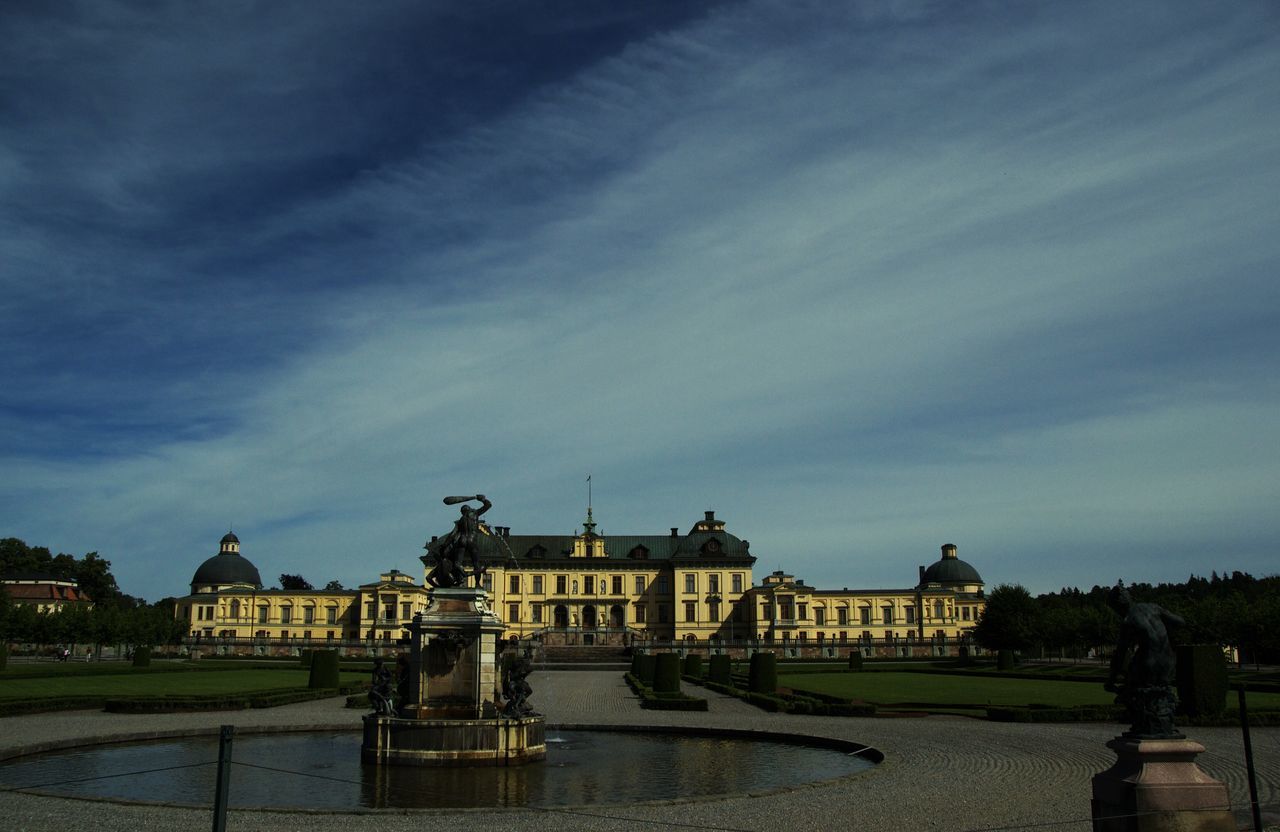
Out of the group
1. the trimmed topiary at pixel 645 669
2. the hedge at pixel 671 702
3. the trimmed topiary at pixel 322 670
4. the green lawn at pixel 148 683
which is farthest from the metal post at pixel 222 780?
the trimmed topiary at pixel 645 669

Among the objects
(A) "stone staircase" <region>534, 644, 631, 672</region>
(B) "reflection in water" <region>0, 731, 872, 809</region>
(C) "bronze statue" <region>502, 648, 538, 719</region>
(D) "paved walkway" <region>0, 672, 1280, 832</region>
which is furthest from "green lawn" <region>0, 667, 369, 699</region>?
→ (A) "stone staircase" <region>534, 644, 631, 672</region>

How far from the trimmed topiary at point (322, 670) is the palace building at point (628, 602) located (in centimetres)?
5618

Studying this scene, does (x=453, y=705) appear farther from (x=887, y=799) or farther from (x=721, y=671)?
(x=721, y=671)

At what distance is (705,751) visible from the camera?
894 inches

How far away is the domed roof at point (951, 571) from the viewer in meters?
110

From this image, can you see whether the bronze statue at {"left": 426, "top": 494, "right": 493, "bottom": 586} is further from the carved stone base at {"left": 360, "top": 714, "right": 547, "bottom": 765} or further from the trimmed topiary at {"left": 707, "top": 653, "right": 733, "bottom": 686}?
the trimmed topiary at {"left": 707, "top": 653, "right": 733, "bottom": 686}

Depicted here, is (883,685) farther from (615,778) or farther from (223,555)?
(223,555)

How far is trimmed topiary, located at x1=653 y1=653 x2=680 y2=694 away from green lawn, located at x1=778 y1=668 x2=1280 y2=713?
5.44 metres

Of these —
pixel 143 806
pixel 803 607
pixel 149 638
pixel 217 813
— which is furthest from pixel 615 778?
pixel 803 607

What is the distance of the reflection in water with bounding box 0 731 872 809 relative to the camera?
16281 mm

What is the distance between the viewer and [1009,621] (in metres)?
76.9

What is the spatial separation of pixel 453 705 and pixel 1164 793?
513 inches

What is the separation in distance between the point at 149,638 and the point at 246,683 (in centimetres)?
4165

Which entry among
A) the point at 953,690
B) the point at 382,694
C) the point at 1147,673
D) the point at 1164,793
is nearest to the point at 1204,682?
the point at 953,690
